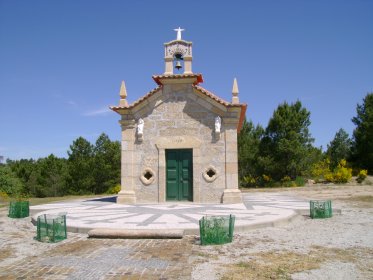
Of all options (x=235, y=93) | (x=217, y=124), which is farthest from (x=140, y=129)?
(x=235, y=93)

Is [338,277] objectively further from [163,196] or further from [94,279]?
[163,196]

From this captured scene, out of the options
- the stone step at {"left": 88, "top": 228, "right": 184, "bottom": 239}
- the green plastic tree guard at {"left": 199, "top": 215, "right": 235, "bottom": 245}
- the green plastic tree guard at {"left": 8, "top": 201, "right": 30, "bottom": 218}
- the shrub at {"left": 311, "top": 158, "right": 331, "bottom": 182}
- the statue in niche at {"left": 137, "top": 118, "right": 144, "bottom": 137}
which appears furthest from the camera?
the shrub at {"left": 311, "top": 158, "right": 331, "bottom": 182}

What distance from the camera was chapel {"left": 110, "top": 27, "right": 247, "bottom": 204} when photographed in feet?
46.6

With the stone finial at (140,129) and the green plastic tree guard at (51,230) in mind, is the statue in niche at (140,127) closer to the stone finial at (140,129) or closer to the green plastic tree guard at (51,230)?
the stone finial at (140,129)

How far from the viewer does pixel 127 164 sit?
1460cm

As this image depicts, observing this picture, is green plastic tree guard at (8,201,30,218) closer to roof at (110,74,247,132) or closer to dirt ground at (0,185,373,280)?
dirt ground at (0,185,373,280)

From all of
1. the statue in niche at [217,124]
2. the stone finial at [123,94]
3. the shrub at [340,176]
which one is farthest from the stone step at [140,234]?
the shrub at [340,176]

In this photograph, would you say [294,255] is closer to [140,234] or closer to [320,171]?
[140,234]

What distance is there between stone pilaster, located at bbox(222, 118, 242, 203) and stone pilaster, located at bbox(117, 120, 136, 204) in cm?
388

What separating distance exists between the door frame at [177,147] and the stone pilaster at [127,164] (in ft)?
3.69

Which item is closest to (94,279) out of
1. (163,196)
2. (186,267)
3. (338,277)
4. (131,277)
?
(131,277)

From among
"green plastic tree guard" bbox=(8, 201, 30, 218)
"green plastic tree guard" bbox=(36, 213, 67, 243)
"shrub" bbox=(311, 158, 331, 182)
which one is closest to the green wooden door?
"green plastic tree guard" bbox=(8, 201, 30, 218)

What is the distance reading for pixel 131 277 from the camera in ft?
16.4

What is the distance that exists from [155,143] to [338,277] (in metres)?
10.6
